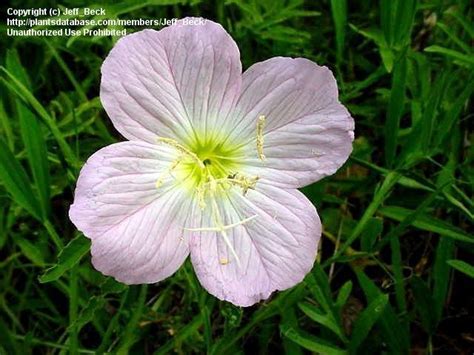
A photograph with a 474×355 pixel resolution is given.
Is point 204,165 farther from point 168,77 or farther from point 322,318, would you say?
point 322,318

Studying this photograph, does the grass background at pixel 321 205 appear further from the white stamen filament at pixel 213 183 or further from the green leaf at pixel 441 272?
the white stamen filament at pixel 213 183

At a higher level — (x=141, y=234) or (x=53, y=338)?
(x=141, y=234)

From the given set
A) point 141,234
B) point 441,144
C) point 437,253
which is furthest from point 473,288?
point 141,234

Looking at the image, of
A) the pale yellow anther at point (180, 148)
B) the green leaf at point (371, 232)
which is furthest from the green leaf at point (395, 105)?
the pale yellow anther at point (180, 148)

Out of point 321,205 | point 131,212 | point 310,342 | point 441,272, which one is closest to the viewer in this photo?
point 131,212

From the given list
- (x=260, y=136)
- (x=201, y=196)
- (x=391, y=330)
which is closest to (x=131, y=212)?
(x=201, y=196)

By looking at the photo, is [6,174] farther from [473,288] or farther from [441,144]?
[473,288]

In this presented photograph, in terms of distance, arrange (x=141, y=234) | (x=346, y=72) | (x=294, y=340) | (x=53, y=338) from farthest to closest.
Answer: (x=346, y=72), (x=53, y=338), (x=294, y=340), (x=141, y=234)
